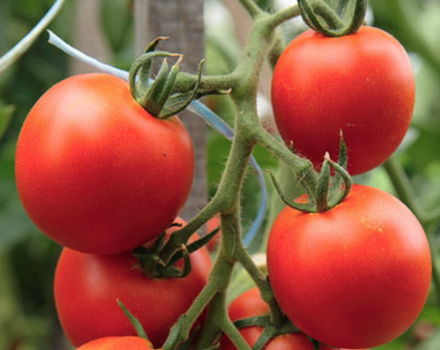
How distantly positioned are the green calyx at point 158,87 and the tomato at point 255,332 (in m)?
0.17

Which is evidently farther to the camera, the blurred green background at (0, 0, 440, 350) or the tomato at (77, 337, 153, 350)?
the blurred green background at (0, 0, 440, 350)

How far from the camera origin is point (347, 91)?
0.56 meters

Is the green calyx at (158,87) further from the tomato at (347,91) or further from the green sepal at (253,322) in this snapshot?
the green sepal at (253,322)

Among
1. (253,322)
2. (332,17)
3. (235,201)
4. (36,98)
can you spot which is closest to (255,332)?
(253,322)

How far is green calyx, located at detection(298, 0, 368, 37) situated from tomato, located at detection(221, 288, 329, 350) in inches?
8.3

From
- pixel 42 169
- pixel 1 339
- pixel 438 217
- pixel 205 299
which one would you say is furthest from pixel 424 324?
pixel 42 169

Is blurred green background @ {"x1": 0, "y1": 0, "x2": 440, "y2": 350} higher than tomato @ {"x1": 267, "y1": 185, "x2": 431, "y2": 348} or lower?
lower

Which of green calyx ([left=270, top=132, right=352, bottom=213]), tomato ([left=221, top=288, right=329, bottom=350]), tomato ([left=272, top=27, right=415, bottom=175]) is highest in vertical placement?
tomato ([left=272, top=27, right=415, bottom=175])

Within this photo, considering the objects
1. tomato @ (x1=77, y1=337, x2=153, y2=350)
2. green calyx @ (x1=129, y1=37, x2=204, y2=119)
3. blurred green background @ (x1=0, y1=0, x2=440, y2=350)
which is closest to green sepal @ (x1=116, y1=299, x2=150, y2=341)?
tomato @ (x1=77, y1=337, x2=153, y2=350)

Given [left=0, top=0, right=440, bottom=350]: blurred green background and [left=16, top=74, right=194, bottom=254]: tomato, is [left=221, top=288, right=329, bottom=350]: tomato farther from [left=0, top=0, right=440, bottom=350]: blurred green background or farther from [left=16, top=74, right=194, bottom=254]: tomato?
[left=0, top=0, right=440, bottom=350]: blurred green background

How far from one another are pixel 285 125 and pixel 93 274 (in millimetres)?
178

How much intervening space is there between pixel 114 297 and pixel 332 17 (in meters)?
0.25

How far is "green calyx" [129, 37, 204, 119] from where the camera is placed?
0.54m

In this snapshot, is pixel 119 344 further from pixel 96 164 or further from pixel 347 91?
pixel 347 91
